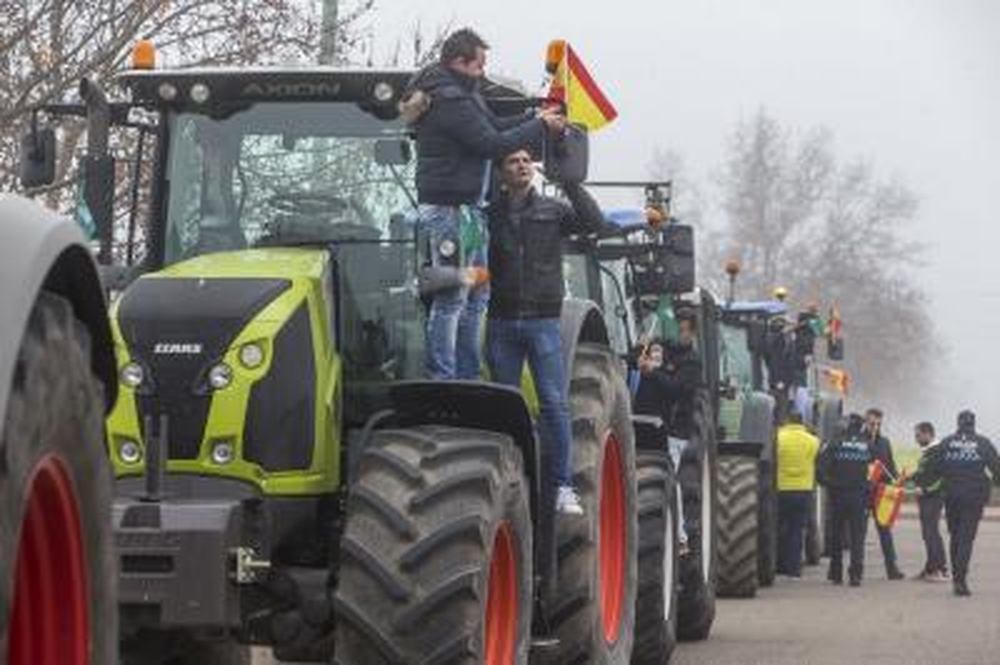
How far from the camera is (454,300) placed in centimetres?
823

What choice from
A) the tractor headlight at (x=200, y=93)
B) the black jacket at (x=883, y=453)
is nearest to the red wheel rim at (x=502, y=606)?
the tractor headlight at (x=200, y=93)

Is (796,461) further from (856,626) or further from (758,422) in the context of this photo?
(856,626)

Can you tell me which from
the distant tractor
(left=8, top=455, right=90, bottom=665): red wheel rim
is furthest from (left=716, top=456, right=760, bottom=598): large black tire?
(left=8, top=455, right=90, bottom=665): red wheel rim

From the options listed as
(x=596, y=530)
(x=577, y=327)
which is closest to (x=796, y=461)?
(x=577, y=327)

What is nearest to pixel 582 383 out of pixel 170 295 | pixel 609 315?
pixel 170 295

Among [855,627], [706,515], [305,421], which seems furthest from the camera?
[855,627]

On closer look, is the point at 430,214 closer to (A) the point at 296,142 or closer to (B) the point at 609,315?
(A) the point at 296,142

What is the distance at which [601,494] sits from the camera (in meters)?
10.2

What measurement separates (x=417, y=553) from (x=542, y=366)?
1.91 m

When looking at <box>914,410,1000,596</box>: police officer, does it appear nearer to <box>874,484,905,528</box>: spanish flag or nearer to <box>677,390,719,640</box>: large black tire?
<box>874,484,905,528</box>: spanish flag

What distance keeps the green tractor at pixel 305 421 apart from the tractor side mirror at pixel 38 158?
0.05 feet

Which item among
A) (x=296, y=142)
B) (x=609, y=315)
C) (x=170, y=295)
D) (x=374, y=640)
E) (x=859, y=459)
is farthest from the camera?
(x=859, y=459)

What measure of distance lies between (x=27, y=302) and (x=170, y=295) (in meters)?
→ 3.96

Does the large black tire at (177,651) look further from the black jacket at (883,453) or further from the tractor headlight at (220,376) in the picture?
the black jacket at (883,453)
